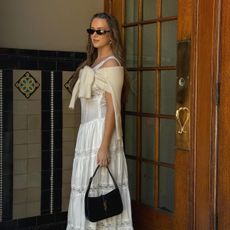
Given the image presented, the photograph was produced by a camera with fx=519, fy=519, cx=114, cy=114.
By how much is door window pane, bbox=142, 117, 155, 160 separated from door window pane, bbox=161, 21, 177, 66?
1.44 feet

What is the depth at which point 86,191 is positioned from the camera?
327 cm

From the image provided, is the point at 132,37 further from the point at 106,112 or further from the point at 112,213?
the point at 112,213

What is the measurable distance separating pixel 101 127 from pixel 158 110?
473 mm

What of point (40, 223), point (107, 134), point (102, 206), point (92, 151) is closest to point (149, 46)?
point (107, 134)

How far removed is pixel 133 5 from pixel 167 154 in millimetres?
1162

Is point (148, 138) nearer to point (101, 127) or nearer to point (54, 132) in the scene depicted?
point (101, 127)

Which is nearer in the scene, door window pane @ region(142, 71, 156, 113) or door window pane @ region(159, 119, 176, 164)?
door window pane @ region(159, 119, 176, 164)

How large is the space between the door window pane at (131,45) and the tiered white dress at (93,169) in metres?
0.53

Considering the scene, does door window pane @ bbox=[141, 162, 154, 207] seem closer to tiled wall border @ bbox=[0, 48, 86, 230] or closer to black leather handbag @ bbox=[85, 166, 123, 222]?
black leather handbag @ bbox=[85, 166, 123, 222]

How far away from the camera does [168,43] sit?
11.5 feet

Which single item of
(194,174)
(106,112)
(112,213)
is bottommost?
(112,213)

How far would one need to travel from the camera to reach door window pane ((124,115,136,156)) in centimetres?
389

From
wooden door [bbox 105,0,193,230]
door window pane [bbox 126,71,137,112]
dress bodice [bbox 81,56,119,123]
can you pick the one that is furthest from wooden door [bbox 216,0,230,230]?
door window pane [bbox 126,71,137,112]

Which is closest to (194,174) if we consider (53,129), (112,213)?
(112,213)
